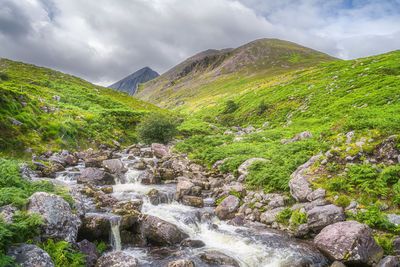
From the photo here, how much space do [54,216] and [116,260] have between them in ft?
11.1

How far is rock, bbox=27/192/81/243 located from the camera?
8.41 m

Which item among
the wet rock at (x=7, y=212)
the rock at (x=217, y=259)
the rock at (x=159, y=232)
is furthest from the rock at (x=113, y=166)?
the rock at (x=217, y=259)

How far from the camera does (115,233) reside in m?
11.4

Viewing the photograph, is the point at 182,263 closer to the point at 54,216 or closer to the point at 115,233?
the point at 115,233

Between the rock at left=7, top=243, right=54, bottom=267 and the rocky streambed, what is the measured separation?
29 millimetres

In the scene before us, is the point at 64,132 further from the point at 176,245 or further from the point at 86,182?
the point at 176,245

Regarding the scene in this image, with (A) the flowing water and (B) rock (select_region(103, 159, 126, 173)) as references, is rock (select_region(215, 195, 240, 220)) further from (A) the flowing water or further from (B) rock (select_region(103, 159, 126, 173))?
(B) rock (select_region(103, 159, 126, 173))

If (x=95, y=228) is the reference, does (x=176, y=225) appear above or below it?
below

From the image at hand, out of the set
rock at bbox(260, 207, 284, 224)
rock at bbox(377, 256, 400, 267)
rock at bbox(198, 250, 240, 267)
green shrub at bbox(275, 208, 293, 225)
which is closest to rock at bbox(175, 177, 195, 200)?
rock at bbox(260, 207, 284, 224)

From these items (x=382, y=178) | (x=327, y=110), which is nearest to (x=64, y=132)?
(x=382, y=178)

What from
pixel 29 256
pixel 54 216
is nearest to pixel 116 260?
pixel 54 216

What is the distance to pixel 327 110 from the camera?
34.9 metres

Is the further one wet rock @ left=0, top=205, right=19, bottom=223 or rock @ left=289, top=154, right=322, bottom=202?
rock @ left=289, top=154, right=322, bottom=202

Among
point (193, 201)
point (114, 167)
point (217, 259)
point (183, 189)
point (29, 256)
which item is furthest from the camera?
point (114, 167)
